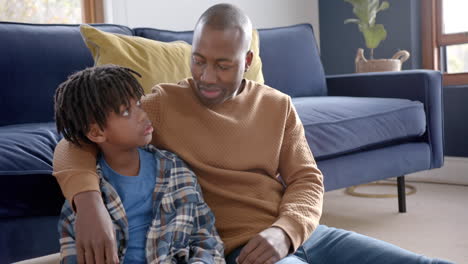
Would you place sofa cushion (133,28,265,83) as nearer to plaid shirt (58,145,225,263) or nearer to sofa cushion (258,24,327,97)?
sofa cushion (258,24,327,97)

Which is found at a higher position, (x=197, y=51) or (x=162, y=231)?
(x=197, y=51)

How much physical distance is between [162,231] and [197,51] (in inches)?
14.9

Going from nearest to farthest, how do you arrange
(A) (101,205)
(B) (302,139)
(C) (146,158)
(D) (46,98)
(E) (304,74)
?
(A) (101,205), (C) (146,158), (B) (302,139), (D) (46,98), (E) (304,74)

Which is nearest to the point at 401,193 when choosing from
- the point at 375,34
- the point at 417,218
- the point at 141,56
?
the point at 417,218

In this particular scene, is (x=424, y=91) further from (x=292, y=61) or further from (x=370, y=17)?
(x=370, y=17)

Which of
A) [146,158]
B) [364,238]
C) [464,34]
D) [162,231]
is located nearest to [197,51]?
[146,158]

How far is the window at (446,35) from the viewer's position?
324cm

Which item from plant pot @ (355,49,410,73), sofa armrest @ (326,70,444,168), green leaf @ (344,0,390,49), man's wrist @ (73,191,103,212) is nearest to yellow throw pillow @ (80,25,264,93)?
man's wrist @ (73,191,103,212)

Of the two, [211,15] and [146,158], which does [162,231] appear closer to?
[146,158]

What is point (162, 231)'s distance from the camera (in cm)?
100

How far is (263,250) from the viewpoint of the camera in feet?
3.20

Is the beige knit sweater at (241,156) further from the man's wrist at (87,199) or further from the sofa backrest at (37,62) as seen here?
the sofa backrest at (37,62)

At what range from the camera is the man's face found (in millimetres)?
1105

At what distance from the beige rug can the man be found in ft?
2.92
